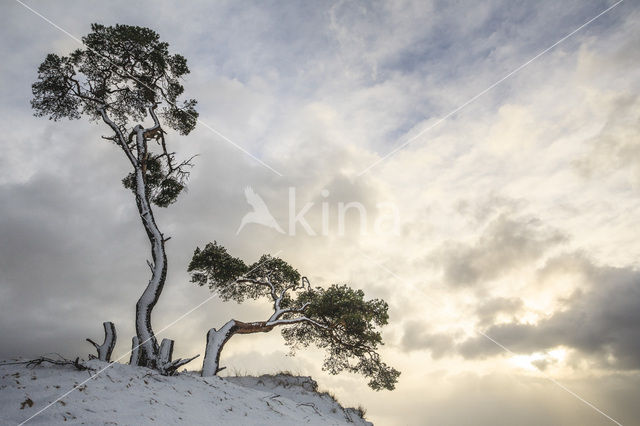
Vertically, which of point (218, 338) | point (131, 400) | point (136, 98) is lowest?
point (131, 400)

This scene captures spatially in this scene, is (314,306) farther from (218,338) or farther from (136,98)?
(136,98)

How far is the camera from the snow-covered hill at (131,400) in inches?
216

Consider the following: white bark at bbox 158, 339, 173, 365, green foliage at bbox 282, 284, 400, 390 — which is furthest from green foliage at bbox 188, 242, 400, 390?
white bark at bbox 158, 339, 173, 365

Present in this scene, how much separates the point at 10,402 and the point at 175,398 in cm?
308

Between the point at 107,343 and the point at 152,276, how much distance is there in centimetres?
237

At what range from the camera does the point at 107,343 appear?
33.7ft

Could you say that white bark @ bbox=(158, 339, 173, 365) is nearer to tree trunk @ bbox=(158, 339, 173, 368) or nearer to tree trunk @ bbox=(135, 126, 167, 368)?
tree trunk @ bbox=(158, 339, 173, 368)

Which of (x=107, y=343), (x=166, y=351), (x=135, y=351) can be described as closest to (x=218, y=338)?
(x=166, y=351)

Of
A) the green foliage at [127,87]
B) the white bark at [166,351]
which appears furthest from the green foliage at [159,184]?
the white bark at [166,351]

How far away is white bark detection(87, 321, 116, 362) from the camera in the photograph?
9.99 metres

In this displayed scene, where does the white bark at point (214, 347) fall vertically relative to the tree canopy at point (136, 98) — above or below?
below

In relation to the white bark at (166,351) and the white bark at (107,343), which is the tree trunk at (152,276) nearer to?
the white bark at (166,351)

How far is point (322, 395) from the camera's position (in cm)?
1518

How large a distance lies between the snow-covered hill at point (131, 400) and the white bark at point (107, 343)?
2.23 meters
